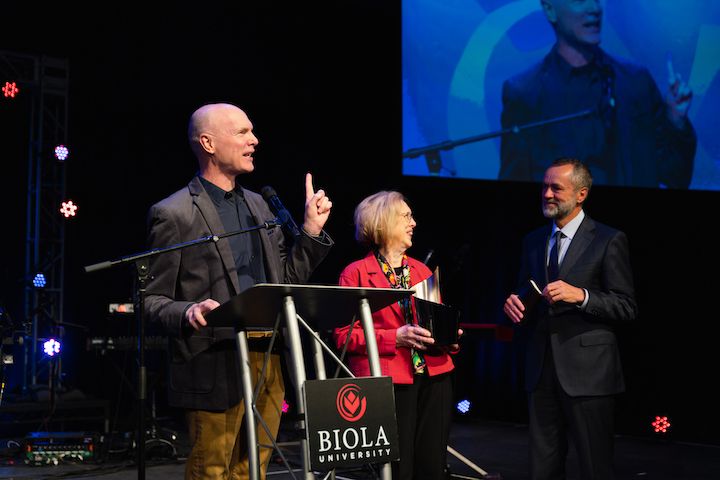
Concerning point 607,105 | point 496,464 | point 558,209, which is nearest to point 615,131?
point 607,105

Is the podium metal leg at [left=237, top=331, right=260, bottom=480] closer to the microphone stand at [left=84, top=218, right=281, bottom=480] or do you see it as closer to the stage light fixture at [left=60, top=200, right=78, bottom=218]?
the microphone stand at [left=84, top=218, right=281, bottom=480]

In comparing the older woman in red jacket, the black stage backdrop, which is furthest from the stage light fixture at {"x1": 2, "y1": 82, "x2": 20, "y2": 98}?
the older woman in red jacket

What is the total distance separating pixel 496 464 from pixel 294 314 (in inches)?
151

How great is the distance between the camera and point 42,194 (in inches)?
275

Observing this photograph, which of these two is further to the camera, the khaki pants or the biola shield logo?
the khaki pants

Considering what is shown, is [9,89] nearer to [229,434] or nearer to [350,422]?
[229,434]

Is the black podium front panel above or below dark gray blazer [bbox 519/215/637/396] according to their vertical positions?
below

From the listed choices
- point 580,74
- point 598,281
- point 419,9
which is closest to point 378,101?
point 419,9

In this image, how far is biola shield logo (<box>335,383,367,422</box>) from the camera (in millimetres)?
2236

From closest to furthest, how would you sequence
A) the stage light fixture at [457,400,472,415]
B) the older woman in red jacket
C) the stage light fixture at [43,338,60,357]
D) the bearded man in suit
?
the older woman in red jacket, the bearded man in suit, the stage light fixture at [43,338,60,357], the stage light fixture at [457,400,472,415]

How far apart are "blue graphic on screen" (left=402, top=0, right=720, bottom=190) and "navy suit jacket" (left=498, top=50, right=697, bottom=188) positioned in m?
0.02

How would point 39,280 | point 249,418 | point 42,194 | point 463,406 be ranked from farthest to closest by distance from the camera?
point 463,406 → point 42,194 → point 39,280 → point 249,418

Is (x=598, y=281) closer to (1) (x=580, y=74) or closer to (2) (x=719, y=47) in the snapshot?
(1) (x=580, y=74)

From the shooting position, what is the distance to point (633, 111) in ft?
21.7
